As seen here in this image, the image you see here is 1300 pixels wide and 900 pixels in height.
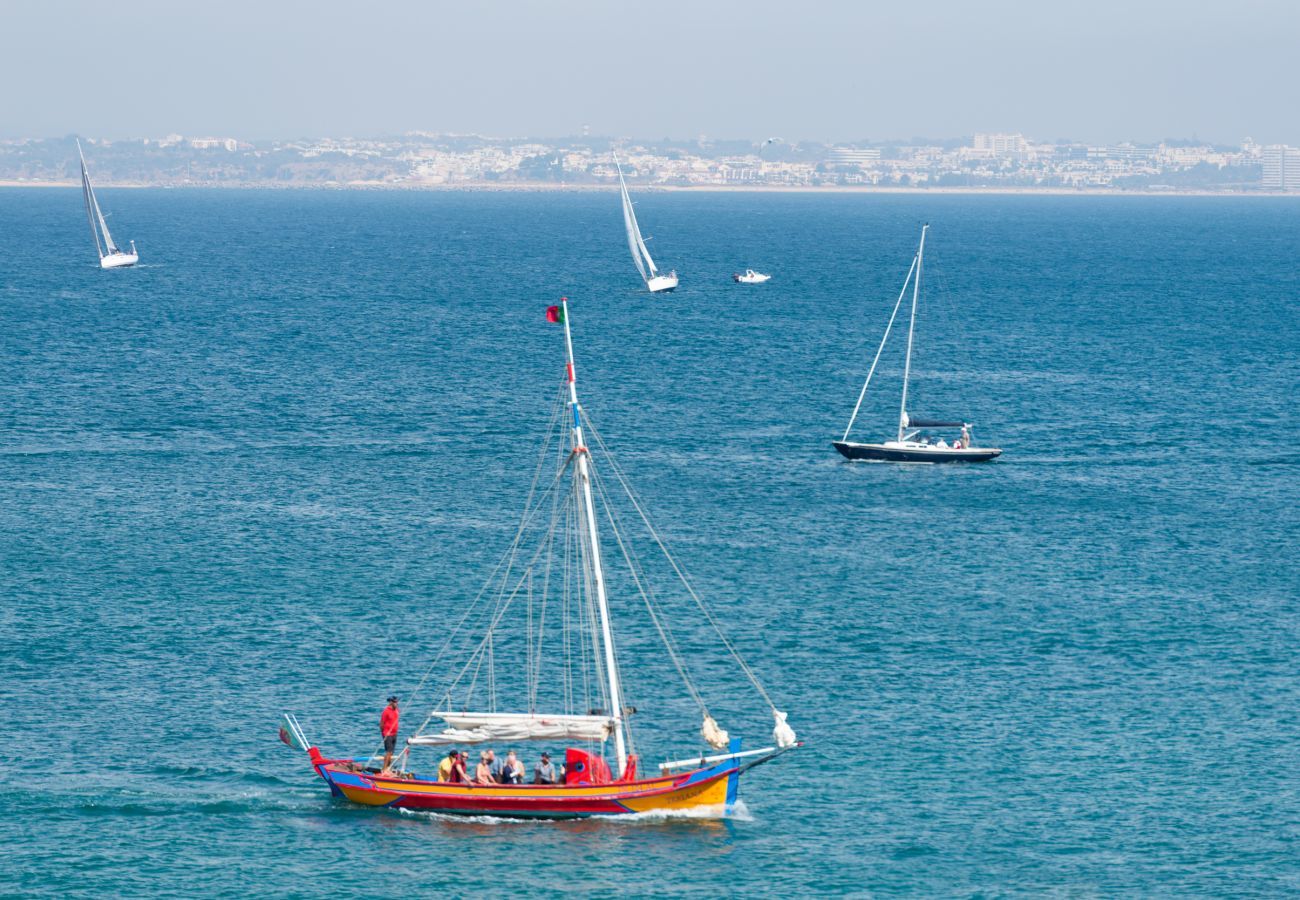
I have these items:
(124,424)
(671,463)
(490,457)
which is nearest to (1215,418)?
(671,463)

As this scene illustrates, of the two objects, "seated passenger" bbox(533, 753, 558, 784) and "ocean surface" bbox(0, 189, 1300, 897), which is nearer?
"ocean surface" bbox(0, 189, 1300, 897)

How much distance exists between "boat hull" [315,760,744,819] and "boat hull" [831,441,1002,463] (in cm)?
6550

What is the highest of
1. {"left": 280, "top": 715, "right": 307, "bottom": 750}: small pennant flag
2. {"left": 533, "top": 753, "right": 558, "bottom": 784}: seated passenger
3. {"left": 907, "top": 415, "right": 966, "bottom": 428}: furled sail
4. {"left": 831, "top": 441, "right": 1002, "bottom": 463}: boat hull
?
{"left": 907, "top": 415, "right": 966, "bottom": 428}: furled sail

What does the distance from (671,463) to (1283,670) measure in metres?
53.4

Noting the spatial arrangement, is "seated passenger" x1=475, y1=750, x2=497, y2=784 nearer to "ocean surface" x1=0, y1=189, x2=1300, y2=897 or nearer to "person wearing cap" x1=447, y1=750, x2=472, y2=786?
"person wearing cap" x1=447, y1=750, x2=472, y2=786

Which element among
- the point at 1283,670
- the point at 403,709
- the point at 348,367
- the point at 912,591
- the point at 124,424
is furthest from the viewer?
the point at 348,367

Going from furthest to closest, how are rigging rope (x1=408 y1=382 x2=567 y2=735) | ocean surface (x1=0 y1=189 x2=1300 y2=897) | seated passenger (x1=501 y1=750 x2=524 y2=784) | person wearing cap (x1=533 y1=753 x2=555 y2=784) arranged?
1. rigging rope (x1=408 y1=382 x2=567 y2=735)
2. seated passenger (x1=501 y1=750 x2=524 y2=784)
3. person wearing cap (x1=533 y1=753 x2=555 y2=784)
4. ocean surface (x1=0 y1=189 x2=1300 y2=897)

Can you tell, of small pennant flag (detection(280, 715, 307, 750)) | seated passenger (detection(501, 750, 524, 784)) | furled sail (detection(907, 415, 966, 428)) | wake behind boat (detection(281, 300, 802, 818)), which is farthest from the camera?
furled sail (detection(907, 415, 966, 428))

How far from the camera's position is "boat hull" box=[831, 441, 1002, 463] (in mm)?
126938

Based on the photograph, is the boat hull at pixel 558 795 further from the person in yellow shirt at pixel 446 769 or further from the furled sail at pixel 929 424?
the furled sail at pixel 929 424

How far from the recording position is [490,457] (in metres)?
128

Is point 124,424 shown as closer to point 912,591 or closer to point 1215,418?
point 912,591

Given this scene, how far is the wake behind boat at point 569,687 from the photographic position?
6412 cm

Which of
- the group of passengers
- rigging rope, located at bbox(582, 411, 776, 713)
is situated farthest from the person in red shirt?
rigging rope, located at bbox(582, 411, 776, 713)
